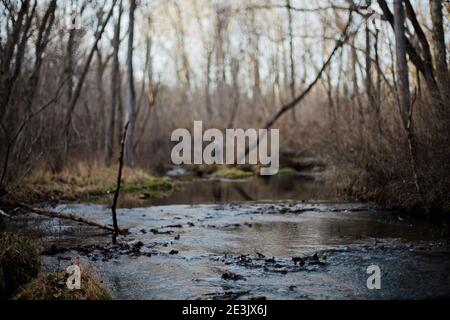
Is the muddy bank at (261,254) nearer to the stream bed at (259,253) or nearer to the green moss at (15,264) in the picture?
the stream bed at (259,253)

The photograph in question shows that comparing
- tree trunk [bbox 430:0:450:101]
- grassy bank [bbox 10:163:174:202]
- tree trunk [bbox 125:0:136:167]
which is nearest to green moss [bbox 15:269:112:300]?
tree trunk [bbox 430:0:450:101]

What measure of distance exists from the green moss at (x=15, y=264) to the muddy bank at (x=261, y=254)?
1.05m

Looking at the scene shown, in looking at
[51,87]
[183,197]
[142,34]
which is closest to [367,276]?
[183,197]

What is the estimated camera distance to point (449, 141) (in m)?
10.7

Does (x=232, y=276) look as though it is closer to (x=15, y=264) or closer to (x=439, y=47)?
(x=15, y=264)

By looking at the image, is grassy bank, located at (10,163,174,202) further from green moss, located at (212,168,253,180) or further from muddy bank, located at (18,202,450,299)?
green moss, located at (212,168,253,180)

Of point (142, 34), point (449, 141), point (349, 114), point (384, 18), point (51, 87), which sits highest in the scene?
point (142, 34)

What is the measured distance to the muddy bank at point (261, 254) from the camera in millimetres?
6449

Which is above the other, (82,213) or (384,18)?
(384,18)

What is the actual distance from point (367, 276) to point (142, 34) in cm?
3121

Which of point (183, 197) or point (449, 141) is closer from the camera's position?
point (449, 141)
